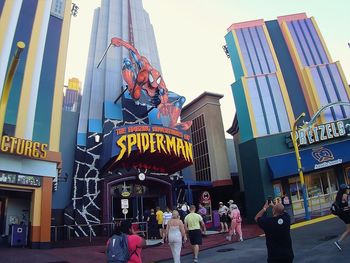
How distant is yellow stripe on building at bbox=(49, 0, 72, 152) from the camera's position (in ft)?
60.7

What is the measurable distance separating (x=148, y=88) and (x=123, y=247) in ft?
66.0

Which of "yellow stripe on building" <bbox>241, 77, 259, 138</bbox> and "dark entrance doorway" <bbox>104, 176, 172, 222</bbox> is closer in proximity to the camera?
"dark entrance doorway" <bbox>104, 176, 172, 222</bbox>

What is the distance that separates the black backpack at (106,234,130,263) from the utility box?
12.3 meters

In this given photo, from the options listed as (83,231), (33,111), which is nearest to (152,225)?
(83,231)

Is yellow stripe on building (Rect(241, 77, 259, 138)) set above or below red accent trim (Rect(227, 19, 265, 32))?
below

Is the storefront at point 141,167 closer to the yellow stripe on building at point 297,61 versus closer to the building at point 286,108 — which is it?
the building at point 286,108

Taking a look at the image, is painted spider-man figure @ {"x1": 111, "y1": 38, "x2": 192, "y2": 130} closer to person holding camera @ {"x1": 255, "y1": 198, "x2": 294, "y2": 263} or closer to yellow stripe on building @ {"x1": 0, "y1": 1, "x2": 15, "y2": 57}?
yellow stripe on building @ {"x1": 0, "y1": 1, "x2": 15, "y2": 57}

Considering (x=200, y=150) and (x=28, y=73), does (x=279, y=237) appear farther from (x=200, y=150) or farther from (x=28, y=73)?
(x=200, y=150)

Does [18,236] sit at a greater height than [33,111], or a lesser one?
lesser

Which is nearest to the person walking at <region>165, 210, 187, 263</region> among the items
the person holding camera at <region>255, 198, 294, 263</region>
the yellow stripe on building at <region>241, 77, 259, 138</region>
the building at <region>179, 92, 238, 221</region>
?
the person holding camera at <region>255, 198, 294, 263</region>

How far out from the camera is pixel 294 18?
3156 cm

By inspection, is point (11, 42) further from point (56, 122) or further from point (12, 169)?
point (12, 169)

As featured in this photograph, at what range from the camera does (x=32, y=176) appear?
1661 centimetres

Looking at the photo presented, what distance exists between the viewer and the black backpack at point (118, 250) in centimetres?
616
